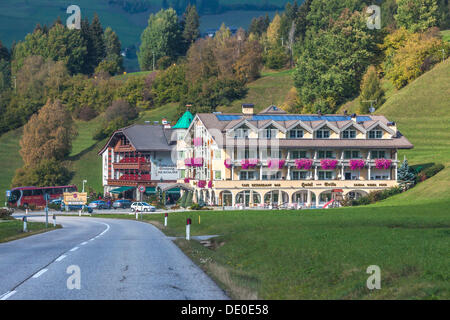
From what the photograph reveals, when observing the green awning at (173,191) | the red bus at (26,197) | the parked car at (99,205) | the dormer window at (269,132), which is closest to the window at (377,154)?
the dormer window at (269,132)

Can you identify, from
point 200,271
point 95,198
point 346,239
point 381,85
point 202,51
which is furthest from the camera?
point 202,51

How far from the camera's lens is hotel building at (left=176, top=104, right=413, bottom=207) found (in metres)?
86.2

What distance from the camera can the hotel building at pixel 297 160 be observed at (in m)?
86.2

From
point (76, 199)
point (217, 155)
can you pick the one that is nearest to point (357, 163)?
point (217, 155)

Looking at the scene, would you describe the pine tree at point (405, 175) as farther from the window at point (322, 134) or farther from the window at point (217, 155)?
the window at point (217, 155)

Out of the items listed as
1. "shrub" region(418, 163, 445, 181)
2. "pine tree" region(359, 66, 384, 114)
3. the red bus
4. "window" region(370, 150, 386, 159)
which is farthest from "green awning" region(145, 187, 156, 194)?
"shrub" region(418, 163, 445, 181)

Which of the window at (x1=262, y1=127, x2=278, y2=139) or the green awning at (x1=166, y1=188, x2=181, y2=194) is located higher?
the window at (x1=262, y1=127, x2=278, y2=139)

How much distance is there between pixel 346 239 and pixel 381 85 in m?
108

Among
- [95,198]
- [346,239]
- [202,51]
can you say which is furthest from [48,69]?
[346,239]

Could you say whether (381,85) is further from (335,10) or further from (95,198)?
(95,198)

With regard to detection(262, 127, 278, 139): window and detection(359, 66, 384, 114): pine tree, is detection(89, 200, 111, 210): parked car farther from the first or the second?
detection(359, 66, 384, 114): pine tree

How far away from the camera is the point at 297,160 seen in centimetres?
8631

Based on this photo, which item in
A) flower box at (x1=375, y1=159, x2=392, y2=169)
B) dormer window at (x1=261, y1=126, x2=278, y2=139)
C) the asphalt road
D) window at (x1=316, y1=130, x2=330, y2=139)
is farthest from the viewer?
window at (x1=316, y1=130, x2=330, y2=139)

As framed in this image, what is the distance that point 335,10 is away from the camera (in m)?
167
